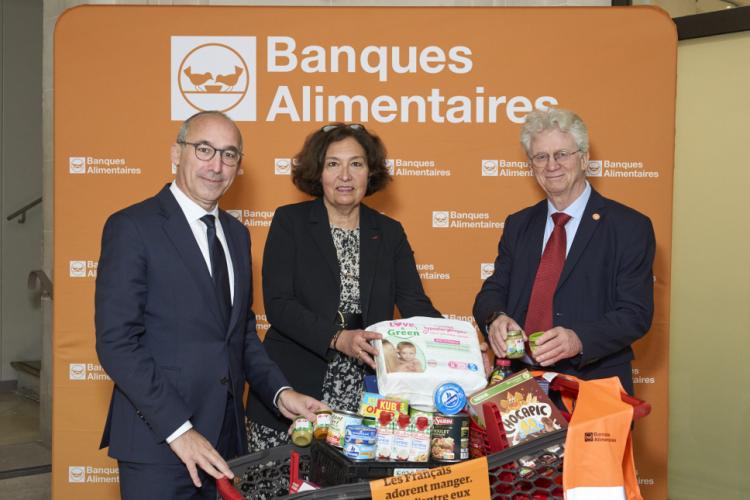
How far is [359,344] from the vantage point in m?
1.87

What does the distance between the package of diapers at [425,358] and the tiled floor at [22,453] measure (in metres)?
3.39

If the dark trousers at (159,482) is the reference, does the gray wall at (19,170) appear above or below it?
above

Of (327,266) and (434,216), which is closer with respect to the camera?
(327,266)

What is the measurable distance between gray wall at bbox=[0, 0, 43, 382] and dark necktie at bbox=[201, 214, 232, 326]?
5334 mm

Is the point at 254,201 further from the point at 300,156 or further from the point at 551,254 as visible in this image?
the point at 551,254

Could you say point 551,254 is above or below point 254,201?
below

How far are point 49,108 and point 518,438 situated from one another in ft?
14.0

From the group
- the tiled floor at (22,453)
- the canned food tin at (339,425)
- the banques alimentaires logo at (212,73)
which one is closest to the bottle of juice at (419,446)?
the canned food tin at (339,425)

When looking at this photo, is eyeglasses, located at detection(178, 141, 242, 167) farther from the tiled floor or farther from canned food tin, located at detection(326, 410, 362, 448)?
the tiled floor

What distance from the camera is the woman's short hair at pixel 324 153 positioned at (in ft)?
8.63

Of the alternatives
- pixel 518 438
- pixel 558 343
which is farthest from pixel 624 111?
pixel 518 438

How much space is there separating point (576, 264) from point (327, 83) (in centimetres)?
171

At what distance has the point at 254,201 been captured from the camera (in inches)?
140

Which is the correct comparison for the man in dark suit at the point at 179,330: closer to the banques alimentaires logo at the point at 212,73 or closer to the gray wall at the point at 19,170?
the banques alimentaires logo at the point at 212,73
